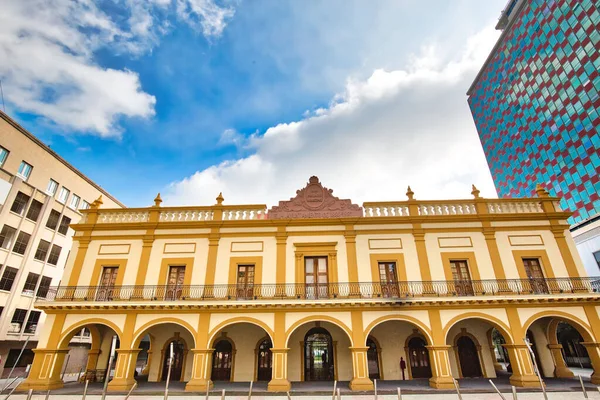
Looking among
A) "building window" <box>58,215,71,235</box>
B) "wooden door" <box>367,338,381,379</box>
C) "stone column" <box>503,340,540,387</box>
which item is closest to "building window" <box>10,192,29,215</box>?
"building window" <box>58,215,71,235</box>

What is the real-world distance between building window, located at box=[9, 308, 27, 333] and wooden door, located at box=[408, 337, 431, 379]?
78.3ft

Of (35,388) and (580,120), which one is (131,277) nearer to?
(35,388)

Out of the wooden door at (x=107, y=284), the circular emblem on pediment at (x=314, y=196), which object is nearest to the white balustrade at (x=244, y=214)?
the circular emblem on pediment at (x=314, y=196)

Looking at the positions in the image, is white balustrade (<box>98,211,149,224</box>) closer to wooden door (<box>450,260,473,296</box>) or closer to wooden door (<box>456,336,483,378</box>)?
wooden door (<box>450,260,473,296</box>)

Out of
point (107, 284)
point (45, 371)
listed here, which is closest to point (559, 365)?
point (107, 284)

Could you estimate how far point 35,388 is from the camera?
42.9 ft

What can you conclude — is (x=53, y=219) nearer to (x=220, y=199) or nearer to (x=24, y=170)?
(x=24, y=170)

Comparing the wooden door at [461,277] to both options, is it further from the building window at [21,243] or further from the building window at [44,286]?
the building window at [44,286]

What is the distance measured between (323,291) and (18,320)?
20.5m

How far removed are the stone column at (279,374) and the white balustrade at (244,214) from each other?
6543mm

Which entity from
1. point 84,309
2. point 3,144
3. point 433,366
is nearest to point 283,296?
point 433,366

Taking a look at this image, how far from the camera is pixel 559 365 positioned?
14617 millimetres

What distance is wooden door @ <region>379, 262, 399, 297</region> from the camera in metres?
14.8

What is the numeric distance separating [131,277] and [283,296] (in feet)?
25.0
